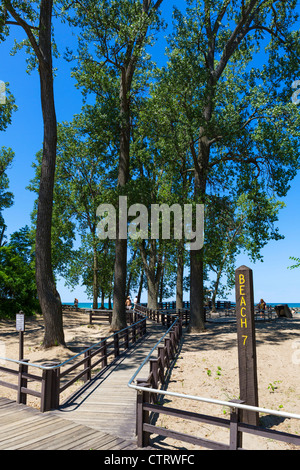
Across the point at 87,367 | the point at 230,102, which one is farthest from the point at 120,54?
the point at 87,367

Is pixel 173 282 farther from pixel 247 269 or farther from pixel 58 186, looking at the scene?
pixel 247 269

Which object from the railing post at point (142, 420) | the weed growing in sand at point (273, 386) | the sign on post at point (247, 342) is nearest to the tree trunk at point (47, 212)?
the weed growing in sand at point (273, 386)

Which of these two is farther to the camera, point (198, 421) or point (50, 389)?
point (50, 389)

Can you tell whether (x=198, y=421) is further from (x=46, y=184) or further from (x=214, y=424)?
(x=46, y=184)

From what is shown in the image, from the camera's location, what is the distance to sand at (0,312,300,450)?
26.9 ft

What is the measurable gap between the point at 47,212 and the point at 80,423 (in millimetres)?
10301

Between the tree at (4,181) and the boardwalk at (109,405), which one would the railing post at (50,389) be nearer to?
the boardwalk at (109,405)

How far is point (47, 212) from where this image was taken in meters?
15.7

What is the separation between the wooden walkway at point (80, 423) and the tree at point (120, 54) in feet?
34.2

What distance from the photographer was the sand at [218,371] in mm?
8211

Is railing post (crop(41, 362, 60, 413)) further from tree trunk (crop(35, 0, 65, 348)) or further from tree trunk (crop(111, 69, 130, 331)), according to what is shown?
tree trunk (crop(111, 69, 130, 331))

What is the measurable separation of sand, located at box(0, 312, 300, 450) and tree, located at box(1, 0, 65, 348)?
1379mm

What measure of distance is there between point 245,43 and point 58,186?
20669 millimetres

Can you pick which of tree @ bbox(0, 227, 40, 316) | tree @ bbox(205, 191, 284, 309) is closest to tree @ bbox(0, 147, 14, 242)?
tree @ bbox(0, 227, 40, 316)
